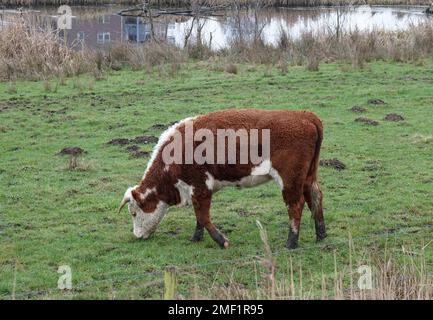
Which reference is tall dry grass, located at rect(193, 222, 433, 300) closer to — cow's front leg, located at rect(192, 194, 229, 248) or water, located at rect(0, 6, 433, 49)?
cow's front leg, located at rect(192, 194, 229, 248)

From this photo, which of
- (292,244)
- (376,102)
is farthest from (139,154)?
(376,102)

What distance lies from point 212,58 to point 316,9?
17166 mm

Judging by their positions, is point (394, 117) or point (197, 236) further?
point (394, 117)

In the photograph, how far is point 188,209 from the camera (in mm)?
9336

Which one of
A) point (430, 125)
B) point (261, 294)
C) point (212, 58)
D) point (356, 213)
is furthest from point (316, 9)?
point (261, 294)

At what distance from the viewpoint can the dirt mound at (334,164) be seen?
1091cm

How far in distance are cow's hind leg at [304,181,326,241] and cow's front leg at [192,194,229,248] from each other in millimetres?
1041

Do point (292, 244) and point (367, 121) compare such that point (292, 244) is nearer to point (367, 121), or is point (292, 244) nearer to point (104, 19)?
point (367, 121)

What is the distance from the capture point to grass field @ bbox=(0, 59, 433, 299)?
7.04 m

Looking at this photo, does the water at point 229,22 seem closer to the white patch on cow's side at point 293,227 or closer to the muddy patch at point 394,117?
the muddy patch at point 394,117

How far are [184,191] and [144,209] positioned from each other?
525mm

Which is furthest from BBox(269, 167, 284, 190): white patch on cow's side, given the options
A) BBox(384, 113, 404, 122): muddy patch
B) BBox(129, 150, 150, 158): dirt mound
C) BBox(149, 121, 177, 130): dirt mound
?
BBox(384, 113, 404, 122): muddy patch

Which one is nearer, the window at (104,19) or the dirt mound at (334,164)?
the dirt mound at (334,164)

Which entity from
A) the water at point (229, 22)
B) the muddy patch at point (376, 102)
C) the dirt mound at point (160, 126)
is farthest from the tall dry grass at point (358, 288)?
the water at point (229, 22)
